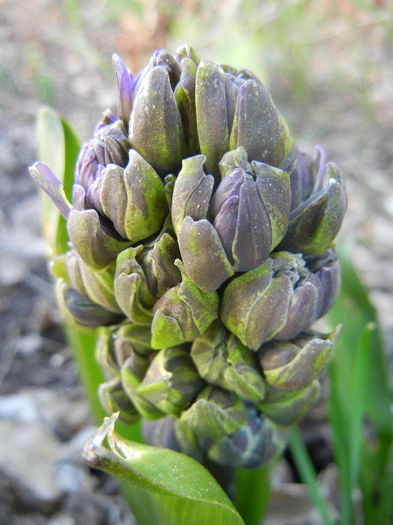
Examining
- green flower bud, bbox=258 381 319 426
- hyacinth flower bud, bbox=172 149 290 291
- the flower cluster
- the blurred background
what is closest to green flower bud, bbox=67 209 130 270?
the flower cluster

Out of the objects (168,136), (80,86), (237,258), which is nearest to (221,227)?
(237,258)

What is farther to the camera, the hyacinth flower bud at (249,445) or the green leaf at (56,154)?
the green leaf at (56,154)

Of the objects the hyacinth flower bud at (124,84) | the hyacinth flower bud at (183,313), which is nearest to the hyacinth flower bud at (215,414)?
the hyacinth flower bud at (183,313)

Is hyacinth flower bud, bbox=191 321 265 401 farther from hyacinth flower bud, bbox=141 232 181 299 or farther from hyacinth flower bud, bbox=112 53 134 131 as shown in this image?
hyacinth flower bud, bbox=112 53 134 131

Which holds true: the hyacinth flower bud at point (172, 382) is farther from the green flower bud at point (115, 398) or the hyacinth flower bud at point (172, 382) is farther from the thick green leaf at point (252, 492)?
the thick green leaf at point (252, 492)

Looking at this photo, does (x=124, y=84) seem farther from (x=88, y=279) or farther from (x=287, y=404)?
(x=287, y=404)

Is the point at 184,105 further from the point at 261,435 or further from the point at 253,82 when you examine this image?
the point at 261,435
